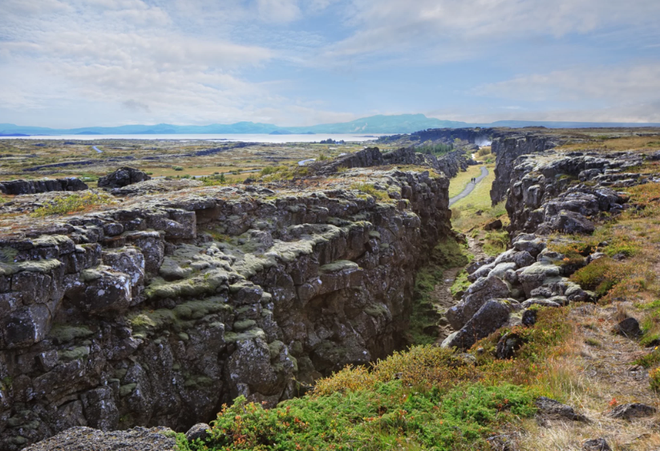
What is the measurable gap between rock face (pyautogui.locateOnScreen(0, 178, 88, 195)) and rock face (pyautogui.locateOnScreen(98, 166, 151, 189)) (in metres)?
3.66

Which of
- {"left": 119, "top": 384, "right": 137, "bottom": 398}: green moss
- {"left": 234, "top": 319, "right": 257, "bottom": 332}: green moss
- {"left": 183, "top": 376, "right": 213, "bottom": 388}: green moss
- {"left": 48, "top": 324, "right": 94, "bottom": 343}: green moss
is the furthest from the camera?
{"left": 234, "top": 319, "right": 257, "bottom": 332}: green moss

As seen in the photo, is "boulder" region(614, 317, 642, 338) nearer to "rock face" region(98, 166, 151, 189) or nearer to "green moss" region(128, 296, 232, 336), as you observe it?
"green moss" region(128, 296, 232, 336)

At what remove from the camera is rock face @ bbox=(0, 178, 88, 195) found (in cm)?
2827

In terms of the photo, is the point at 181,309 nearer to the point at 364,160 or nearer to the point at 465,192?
the point at 364,160

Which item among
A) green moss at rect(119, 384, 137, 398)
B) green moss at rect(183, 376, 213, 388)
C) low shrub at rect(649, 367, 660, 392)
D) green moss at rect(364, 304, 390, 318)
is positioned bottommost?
green moss at rect(364, 304, 390, 318)

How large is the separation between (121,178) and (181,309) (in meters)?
22.4

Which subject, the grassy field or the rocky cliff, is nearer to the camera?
the rocky cliff

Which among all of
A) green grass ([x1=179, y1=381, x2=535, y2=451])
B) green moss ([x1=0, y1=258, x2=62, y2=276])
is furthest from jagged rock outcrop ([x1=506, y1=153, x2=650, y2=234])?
green moss ([x1=0, y1=258, x2=62, y2=276])

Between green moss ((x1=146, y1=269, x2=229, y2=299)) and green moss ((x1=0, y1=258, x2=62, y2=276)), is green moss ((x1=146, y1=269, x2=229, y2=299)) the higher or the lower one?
the lower one

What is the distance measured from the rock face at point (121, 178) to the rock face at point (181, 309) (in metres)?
11.5

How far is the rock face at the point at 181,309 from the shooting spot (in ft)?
43.9

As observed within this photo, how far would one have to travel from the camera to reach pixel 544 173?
5188cm

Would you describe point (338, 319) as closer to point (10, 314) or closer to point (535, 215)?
point (10, 314)

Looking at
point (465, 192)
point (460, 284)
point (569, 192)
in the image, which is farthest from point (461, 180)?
point (460, 284)
